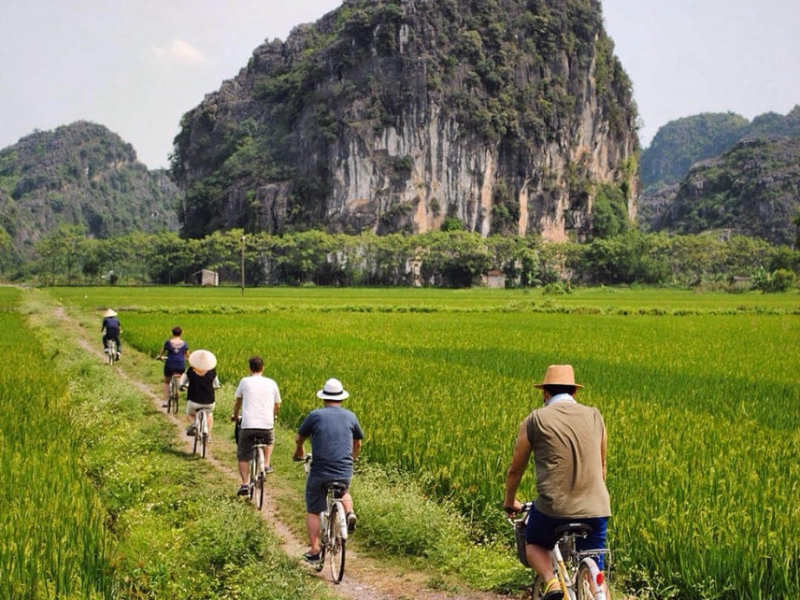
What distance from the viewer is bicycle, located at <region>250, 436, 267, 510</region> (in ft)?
27.9

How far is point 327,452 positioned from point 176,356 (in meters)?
7.47

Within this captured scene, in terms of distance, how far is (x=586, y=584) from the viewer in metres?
4.40

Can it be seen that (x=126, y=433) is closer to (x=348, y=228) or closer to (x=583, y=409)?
(x=583, y=409)

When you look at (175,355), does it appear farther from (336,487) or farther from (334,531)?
(334,531)

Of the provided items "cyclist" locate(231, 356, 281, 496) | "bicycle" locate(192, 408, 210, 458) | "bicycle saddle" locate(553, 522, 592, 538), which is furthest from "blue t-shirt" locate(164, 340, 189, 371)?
"bicycle saddle" locate(553, 522, 592, 538)

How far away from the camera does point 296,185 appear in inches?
4751

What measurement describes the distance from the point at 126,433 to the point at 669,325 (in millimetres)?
29100

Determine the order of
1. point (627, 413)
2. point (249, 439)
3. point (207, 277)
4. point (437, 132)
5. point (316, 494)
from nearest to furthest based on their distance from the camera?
point (316, 494) → point (249, 439) → point (627, 413) → point (207, 277) → point (437, 132)

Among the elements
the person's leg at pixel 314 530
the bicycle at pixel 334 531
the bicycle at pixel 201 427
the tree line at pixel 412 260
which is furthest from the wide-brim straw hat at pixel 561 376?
the tree line at pixel 412 260

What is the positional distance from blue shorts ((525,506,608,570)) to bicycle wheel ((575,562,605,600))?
0.14 meters

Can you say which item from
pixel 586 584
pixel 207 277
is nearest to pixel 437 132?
pixel 207 277

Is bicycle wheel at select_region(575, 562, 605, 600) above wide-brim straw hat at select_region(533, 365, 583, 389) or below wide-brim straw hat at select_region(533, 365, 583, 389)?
below

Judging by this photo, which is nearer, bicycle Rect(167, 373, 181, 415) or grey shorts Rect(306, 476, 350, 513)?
grey shorts Rect(306, 476, 350, 513)

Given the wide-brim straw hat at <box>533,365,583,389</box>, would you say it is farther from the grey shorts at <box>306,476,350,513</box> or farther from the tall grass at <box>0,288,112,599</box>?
the tall grass at <box>0,288,112,599</box>
